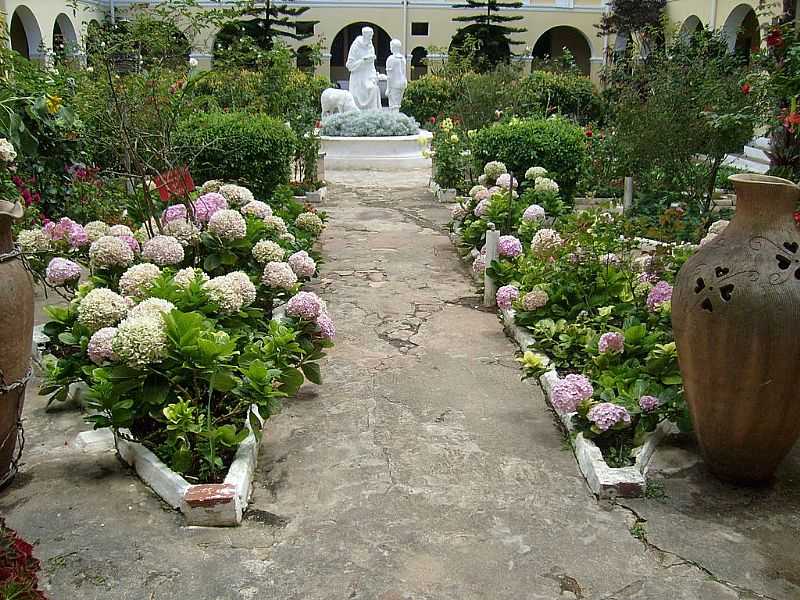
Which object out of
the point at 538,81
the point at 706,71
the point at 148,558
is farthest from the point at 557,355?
the point at 538,81

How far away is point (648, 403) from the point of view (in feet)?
12.1

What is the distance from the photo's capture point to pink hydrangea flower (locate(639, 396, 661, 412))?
12.1ft

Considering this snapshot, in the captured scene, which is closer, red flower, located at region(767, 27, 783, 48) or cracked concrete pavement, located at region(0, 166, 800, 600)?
cracked concrete pavement, located at region(0, 166, 800, 600)

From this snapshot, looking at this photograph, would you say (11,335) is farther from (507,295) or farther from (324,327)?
(507,295)

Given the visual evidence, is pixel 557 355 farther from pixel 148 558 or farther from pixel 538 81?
pixel 538 81

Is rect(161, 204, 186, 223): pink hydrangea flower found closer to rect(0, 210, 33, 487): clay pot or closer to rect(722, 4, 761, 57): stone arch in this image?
rect(0, 210, 33, 487): clay pot

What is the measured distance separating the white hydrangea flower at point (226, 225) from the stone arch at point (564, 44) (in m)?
27.2

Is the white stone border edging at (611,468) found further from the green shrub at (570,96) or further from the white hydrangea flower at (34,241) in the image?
the green shrub at (570,96)

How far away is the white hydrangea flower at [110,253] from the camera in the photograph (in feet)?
14.1

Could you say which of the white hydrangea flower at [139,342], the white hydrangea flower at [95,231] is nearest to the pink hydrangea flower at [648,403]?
the white hydrangea flower at [139,342]

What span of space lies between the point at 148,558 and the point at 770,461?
2.40m

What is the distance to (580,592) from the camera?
271 cm

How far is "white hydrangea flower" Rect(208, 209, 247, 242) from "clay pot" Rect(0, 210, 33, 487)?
59.6 inches

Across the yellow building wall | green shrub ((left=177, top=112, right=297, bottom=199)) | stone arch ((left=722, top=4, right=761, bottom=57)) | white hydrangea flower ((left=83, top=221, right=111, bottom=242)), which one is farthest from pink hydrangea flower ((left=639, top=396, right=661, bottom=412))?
the yellow building wall
